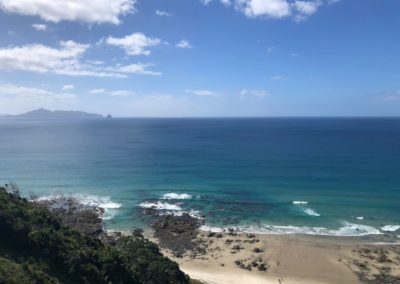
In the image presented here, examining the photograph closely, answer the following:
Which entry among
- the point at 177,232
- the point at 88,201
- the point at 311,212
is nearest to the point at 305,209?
the point at 311,212

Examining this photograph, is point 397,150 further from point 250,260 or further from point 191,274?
point 191,274

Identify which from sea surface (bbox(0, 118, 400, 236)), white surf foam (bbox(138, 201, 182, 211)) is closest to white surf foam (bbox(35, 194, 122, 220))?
sea surface (bbox(0, 118, 400, 236))

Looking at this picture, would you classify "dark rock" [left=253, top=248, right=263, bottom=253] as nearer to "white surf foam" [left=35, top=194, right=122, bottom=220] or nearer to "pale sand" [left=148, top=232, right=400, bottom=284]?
"pale sand" [left=148, top=232, right=400, bottom=284]

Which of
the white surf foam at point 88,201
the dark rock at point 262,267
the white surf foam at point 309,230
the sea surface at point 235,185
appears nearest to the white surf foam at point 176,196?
the sea surface at point 235,185

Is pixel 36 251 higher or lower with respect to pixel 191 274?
higher

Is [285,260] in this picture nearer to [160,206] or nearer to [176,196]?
[160,206]

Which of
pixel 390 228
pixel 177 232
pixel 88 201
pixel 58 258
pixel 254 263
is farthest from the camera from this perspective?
pixel 88 201

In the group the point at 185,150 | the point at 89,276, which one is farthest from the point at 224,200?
the point at 185,150
